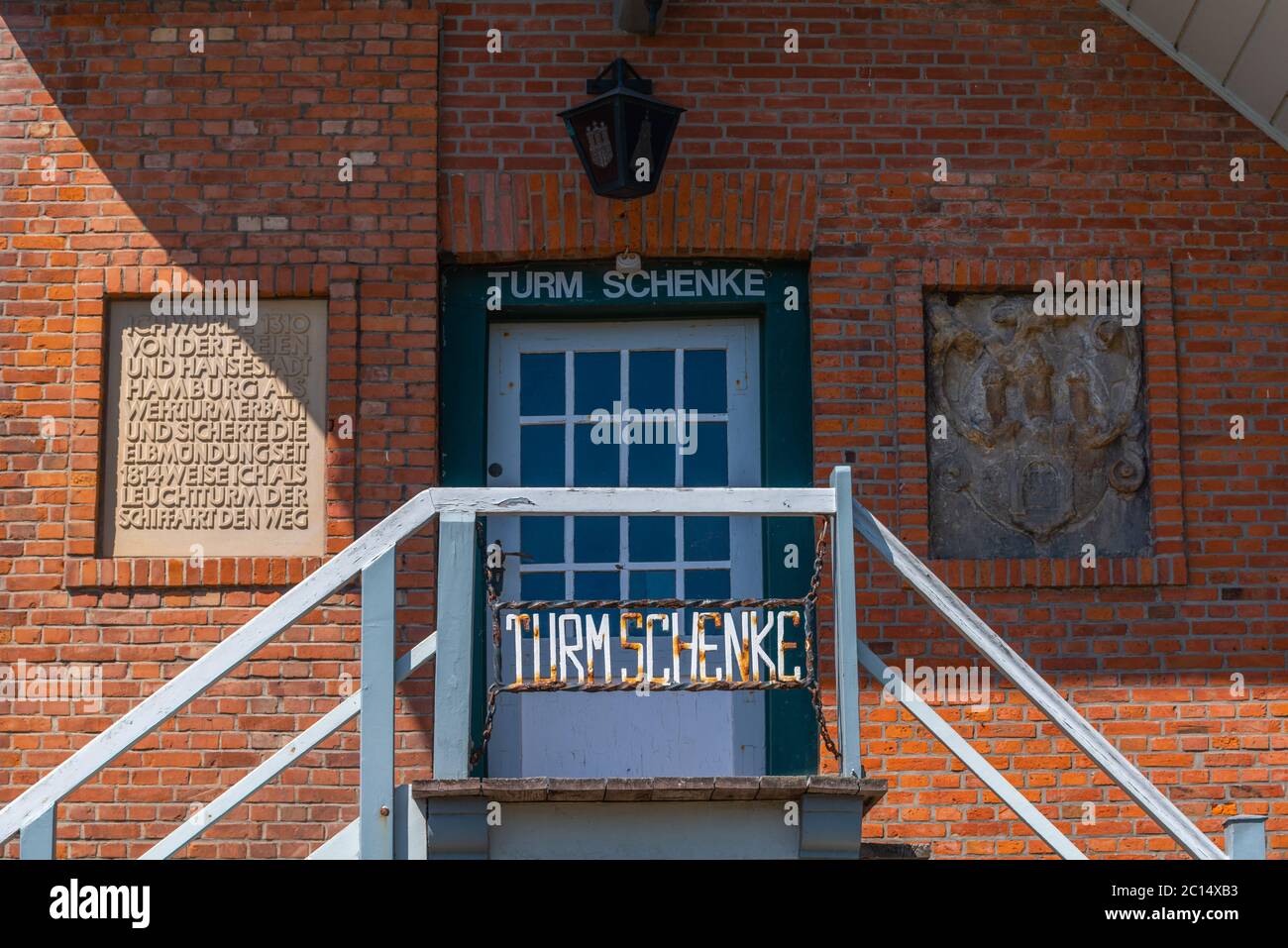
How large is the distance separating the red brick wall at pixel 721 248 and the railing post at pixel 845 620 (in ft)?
5.69

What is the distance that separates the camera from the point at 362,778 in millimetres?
5730

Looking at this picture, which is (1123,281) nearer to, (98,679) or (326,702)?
(326,702)

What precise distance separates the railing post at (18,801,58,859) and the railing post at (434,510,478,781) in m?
1.20

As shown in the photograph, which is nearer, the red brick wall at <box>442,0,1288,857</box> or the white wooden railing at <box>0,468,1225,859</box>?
the white wooden railing at <box>0,468,1225,859</box>

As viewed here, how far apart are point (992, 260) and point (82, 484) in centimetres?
402

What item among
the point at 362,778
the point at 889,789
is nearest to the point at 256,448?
the point at 362,778

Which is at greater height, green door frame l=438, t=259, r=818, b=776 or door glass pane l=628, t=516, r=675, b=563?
green door frame l=438, t=259, r=818, b=776

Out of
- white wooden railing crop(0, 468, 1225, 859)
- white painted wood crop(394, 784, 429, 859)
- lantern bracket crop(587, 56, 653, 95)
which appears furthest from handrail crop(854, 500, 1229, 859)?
lantern bracket crop(587, 56, 653, 95)

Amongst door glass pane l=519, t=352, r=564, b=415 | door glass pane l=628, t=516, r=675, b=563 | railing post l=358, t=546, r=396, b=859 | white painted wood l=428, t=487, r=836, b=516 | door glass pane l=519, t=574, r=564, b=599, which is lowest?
railing post l=358, t=546, r=396, b=859

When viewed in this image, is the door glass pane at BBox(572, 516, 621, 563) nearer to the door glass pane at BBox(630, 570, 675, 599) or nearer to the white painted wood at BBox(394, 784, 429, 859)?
the door glass pane at BBox(630, 570, 675, 599)

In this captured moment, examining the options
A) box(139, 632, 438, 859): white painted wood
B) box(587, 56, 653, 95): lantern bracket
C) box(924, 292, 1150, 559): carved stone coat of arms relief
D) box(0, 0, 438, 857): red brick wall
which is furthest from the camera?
box(924, 292, 1150, 559): carved stone coat of arms relief

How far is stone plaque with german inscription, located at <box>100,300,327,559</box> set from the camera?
7758mm

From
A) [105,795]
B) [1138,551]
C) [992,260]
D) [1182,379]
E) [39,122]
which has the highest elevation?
[39,122]

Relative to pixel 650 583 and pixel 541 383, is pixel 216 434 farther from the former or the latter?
pixel 650 583
